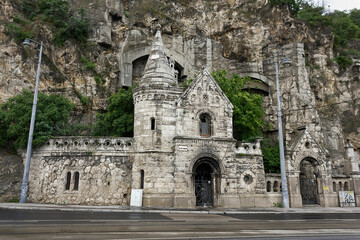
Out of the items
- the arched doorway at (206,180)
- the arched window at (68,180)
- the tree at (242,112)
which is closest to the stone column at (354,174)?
the tree at (242,112)

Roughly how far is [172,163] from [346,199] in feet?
44.4

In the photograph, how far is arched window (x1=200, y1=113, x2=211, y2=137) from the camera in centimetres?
2053

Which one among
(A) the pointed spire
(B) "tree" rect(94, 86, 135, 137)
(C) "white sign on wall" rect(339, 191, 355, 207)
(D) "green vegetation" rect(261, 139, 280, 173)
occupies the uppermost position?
(A) the pointed spire

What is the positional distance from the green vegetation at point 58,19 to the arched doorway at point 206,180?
23902mm

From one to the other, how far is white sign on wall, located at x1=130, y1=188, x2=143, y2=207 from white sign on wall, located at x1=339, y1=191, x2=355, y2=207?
48.9ft

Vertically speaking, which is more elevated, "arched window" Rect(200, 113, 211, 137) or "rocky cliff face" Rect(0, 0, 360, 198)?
"rocky cliff face" Rect(0, 0, 360, 198)

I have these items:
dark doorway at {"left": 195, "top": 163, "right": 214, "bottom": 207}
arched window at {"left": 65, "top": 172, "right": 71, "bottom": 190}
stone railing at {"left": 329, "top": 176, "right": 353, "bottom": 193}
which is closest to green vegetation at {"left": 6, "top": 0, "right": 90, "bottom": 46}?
arched window at {"left": 65, "top": 172, "right": 71, "bottom": 190}

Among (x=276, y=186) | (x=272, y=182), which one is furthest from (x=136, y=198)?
(x=276, y=186)

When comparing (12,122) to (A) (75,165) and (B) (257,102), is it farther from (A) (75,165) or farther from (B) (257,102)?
(B) (257,102)

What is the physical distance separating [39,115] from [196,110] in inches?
454

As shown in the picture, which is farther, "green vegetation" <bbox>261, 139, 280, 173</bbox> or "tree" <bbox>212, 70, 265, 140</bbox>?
"green vegetation" <bbox>261, 139, 280, 173</bbox>

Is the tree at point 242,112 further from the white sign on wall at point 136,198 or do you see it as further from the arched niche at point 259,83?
the arched niche at point 259,83

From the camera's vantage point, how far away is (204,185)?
2017cm

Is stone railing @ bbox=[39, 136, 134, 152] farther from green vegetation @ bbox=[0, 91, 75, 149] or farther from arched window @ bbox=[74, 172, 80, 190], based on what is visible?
arched window @ bbox=[74, 172, 80, 190]
